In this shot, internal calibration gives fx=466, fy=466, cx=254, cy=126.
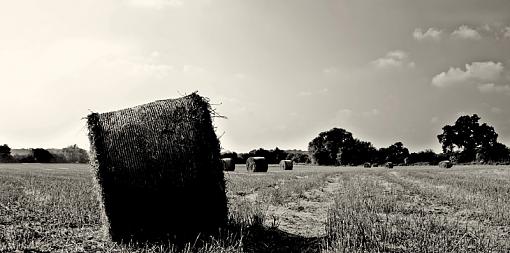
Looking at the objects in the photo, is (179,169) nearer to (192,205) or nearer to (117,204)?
(192,205)

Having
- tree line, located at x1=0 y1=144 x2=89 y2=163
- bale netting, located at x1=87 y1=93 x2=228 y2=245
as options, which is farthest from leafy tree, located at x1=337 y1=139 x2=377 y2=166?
bale netting, located at x1=87 y1=93 x2=228 y2=245

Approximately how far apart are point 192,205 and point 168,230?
62 cm

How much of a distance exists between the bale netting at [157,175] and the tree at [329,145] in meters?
81.1

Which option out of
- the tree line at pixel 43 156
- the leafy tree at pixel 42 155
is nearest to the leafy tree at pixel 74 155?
the tree line at pixel 43 156

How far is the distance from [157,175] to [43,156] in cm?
7703

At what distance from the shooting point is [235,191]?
16875 mm

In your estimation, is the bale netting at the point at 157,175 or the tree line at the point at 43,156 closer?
the bale netting at the point at 157,175

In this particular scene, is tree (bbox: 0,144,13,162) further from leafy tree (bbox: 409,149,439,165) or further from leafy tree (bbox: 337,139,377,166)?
leafy tree (bbox: 409,149,439,165)

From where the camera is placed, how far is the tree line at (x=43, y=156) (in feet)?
247

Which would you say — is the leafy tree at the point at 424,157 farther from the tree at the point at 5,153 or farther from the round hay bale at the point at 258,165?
the tree at the point at 5,153

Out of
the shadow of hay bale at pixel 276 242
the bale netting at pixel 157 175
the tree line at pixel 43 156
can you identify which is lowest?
the shadow of hay bale at pixel 276 242

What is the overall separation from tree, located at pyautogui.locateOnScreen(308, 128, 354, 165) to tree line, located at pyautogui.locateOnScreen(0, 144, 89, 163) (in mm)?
42812

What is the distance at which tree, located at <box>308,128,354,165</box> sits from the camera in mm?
90125

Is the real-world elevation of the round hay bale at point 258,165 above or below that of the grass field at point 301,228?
above
